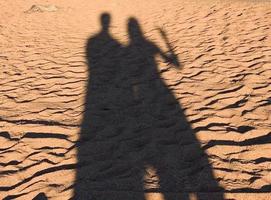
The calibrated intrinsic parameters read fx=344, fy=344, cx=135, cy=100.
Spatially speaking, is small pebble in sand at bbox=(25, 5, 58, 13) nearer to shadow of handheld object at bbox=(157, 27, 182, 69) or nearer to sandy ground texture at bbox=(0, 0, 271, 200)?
sandy ground texture at bbox=(0, 0, 271, 200)

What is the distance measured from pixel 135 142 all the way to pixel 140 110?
792mm

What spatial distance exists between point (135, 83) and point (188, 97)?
3.40 feet

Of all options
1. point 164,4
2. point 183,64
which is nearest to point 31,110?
point 183,64

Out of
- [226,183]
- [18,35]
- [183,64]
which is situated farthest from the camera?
[18,35]

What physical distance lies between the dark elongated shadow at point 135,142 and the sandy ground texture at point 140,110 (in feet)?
0.05

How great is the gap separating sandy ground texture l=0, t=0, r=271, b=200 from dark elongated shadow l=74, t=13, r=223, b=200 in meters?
0.01

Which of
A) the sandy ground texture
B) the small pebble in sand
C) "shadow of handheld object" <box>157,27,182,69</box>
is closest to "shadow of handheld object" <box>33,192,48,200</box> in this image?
the sandy ground texture

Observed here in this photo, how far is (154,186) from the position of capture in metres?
3.37

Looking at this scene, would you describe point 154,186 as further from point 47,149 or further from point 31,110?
point 31,110

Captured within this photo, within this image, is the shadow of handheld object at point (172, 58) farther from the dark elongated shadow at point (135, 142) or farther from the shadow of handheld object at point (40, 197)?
the shadow of handheld object at point (40, 197)

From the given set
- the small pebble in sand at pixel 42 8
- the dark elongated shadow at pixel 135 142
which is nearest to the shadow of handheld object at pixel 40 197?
the dark elongated shadow at pixel 135 142

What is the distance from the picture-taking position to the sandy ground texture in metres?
3.46

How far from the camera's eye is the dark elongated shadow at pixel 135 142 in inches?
133

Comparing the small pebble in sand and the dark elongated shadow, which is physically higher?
the small pebble in sand
